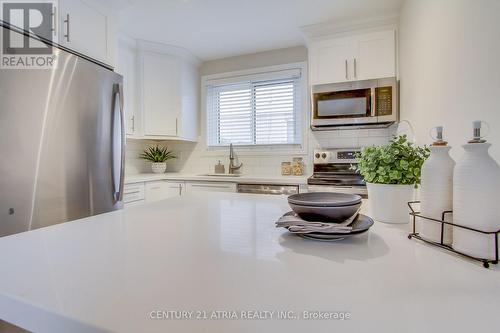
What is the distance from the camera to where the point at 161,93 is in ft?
10.1

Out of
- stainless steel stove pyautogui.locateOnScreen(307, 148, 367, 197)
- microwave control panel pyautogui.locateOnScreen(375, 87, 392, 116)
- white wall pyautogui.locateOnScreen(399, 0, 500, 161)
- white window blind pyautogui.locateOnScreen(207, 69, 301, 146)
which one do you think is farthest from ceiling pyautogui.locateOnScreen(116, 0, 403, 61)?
stainless steel stove pyautogui.locateOnScreen(307, 148, 367, 197)

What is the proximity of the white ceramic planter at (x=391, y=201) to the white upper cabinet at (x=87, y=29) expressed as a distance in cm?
Answer: 220

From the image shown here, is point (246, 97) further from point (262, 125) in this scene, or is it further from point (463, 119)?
point (463, 119)

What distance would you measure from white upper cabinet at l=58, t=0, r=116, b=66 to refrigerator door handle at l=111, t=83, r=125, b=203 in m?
0.32

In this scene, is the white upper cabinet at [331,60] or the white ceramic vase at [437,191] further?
the white upper cabinet at [331,60]

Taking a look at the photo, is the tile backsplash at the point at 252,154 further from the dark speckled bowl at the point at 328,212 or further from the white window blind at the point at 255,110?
the dark speckled bowl at the point at 328,212

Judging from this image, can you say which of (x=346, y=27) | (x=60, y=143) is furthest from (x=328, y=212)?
(x=346, y=27)

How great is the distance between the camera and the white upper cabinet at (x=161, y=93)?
2994mm

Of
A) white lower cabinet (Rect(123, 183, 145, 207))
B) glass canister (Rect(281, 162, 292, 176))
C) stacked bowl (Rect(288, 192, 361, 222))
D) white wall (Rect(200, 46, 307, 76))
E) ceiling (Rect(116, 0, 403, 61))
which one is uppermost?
ceiling (Rect(116, 0, 403, 61))

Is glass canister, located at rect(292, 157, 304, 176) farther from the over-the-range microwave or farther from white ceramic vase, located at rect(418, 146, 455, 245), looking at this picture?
white ceramic vase, located at rect(418, 146, 455, 245)

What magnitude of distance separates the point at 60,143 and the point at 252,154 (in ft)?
6.92

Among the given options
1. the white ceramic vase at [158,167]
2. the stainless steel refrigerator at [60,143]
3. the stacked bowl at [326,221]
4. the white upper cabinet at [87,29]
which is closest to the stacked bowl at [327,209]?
the stacked bowl at [326,221]

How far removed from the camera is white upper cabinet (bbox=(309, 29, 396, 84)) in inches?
95.6

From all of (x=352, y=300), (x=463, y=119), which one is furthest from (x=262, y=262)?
(x=463, y=119)
